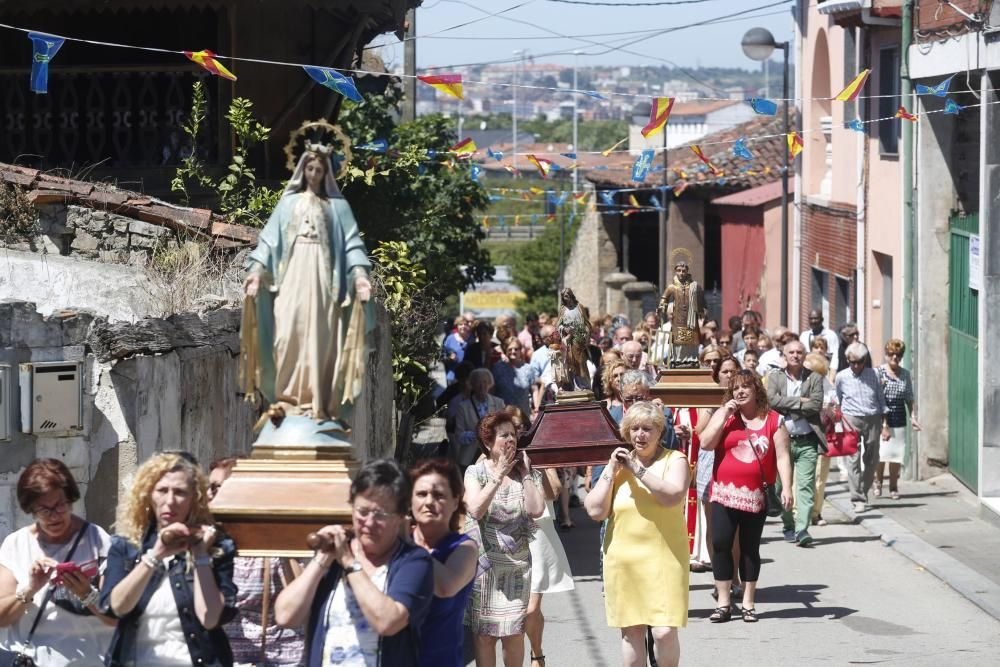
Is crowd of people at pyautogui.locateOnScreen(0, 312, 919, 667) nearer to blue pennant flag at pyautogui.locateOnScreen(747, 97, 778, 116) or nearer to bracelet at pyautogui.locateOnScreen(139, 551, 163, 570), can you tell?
bracelet at pyautogui.locateOnScreen(139, 551, 163, 570)

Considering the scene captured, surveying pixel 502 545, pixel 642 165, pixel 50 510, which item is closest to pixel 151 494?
pixel 50 510

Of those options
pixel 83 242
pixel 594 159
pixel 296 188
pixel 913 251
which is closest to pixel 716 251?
pixel 913 251

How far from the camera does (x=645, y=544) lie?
28.8ft

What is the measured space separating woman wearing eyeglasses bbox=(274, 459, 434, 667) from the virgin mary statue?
0.51 metres

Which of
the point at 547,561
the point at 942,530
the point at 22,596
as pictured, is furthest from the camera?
the point at 942,530

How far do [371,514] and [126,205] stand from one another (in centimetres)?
738

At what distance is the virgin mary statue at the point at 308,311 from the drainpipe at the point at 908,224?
42.5ft

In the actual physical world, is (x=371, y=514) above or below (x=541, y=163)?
below

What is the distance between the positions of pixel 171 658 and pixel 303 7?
12.4 metres

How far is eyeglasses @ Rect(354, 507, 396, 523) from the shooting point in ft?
18.3

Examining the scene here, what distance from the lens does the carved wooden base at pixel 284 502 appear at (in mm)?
5699

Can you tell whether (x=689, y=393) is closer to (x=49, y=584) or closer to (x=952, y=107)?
(x=952, y=107)

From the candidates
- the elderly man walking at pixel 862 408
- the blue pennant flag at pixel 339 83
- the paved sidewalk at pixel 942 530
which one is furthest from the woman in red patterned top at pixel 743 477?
the blue pennant flag at pixel 339 83

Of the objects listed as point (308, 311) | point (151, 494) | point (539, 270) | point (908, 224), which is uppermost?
point (539, 270)
